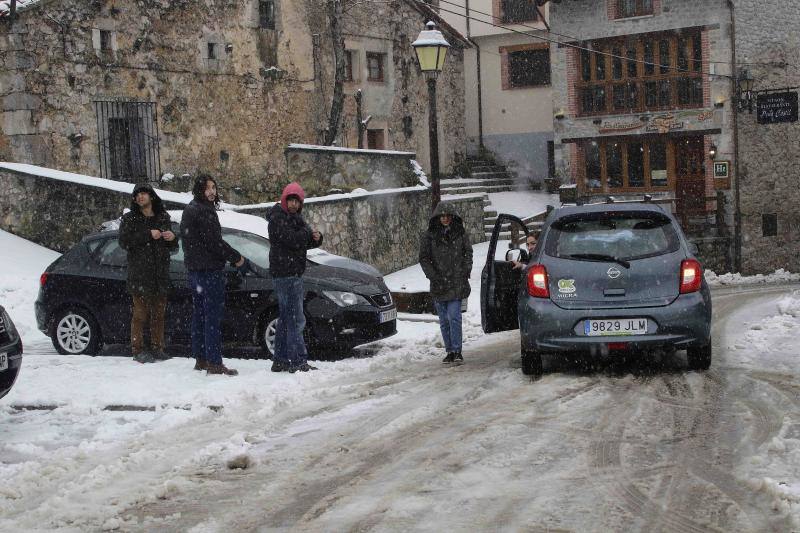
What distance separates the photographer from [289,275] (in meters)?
10.1

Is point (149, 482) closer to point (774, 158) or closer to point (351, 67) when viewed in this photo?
point (351, 67)

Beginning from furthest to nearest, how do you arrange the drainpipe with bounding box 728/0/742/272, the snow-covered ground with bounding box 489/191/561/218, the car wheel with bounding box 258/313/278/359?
the snow-covered ground with bounding box 489/191/561/218
the drainpipe with bounding box 728/0/742/272
the car wheel with bounding box 258/313/278/359

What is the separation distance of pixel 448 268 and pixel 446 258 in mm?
114

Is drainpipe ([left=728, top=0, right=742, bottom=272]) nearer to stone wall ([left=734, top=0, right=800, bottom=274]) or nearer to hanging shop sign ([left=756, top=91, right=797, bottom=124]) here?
stone wall ([left=734, top=0, right=800, bottom=274])

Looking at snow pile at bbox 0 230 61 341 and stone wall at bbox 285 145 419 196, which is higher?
stone wall at bbox 285 145 419 196

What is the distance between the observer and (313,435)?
7.28m

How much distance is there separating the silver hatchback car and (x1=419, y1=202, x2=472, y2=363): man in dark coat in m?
1.30

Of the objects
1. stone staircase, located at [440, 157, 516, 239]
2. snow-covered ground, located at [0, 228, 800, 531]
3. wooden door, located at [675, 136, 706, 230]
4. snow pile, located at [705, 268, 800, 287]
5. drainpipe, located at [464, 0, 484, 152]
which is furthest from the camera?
drainpipe, located at [464, 0, 484, 152]

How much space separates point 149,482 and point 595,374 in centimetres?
473

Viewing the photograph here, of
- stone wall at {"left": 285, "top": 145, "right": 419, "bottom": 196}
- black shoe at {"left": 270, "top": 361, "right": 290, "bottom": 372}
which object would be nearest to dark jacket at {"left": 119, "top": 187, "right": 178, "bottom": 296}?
black shoe at {"left": 270, "top": 361, "right": 290, "bottom": 372}

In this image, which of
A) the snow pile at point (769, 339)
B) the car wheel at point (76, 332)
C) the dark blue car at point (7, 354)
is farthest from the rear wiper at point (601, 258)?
the car wheel at point (76, 332)

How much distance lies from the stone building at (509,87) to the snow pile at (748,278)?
8.38 metres

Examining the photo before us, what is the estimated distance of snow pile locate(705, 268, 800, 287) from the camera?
1148 inches

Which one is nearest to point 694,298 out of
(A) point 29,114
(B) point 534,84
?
(A) point 29,114
